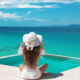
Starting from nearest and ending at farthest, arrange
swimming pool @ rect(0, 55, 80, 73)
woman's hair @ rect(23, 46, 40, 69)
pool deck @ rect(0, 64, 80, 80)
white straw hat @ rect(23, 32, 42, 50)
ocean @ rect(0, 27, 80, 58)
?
white straw hat @ rect(23, 32, 42, 50) → woman's hair @ rect(23, 46, 40, 69) → pool deck @ rect(0, 64, 80, 80) → swimming pool @ rect(0, 55, 80, 73) → ocean @ rect(0, 27, 80, 58)

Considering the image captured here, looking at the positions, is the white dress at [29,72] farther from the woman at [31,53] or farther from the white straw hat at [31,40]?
the white straw hat at [31,40]

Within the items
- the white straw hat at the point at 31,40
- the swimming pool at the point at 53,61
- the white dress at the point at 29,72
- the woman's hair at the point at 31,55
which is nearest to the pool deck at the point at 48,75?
the white dress at the point at 29,72

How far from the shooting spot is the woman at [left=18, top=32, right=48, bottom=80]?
3.43m

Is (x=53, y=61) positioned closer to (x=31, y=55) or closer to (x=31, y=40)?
(x=31, y=55)

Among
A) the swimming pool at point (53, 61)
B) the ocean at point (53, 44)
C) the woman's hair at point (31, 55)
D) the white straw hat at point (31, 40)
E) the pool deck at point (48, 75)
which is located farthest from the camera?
the ocean at point (53, 44)

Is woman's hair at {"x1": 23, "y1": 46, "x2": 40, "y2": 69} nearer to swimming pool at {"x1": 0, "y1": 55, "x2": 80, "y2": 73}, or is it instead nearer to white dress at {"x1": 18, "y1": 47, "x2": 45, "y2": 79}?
white dress at {"x1": 18, "y1": 47, "x2": 45, "y2": 79}

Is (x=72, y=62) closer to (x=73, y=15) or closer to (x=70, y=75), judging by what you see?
(x=70, y=75)

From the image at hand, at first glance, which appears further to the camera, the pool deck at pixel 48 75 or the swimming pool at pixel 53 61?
the swimming pool at pixel 53 61

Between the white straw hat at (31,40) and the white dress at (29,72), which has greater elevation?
the white straw hat at (31,40)

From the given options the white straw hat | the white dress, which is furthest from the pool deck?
the white straw hat

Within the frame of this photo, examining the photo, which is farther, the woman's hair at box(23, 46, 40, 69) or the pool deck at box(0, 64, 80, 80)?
the pool deck at box(0, 64, 80, 80)

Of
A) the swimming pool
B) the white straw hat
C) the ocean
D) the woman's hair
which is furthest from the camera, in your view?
the ocean

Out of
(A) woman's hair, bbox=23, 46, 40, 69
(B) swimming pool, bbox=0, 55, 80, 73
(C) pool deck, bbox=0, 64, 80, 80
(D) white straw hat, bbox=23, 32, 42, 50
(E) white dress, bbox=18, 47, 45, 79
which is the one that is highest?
(D) white straw hat, bbox=23, 32, 42, 50

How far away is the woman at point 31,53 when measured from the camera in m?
3.43
